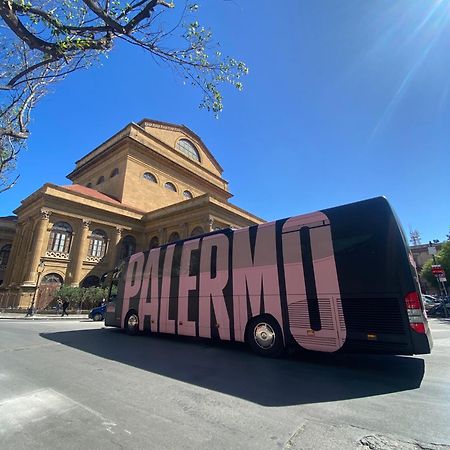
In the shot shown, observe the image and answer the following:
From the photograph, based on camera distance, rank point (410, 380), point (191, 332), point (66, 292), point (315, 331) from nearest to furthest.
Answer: point (410, 380) < point (315, 331) < point (191, 332) < point (66, 292)

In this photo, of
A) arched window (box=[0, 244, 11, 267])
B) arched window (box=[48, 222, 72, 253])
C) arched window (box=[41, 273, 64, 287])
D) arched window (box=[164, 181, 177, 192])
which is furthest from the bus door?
arched window (box=[0, 244, 11, 267])

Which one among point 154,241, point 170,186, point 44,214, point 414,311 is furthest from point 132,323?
point 170,186

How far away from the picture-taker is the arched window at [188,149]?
158 ft

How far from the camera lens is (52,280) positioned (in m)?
28.4

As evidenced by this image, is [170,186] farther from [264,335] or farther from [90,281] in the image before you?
[264,335]

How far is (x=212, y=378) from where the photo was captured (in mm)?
4824

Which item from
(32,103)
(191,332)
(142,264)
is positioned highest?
(32,103)

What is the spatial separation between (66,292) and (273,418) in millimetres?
27626

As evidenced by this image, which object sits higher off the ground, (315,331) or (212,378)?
(315,331)

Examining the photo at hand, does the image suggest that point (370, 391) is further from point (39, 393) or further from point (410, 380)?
point (39, 393)

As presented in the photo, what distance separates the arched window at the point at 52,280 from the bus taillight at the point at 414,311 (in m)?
29.8

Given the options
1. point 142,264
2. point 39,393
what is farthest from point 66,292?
point 39,393

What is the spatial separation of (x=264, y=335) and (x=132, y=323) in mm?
5889

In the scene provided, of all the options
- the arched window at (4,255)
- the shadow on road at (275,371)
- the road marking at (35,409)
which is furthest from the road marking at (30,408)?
the arched window at (4,255)
